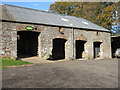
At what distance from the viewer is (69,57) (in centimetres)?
1319

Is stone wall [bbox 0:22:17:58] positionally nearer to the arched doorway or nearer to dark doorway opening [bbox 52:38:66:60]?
dark doorway opening [bbox 52:38:66:60]

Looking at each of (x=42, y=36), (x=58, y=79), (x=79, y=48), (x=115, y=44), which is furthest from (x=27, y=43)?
(x=115, y=44)

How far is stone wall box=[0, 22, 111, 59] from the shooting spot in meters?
9.73

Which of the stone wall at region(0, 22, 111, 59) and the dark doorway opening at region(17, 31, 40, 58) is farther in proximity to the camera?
the dark doorway opening at region(17, 31, 40, 58)

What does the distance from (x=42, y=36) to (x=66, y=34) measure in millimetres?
2797

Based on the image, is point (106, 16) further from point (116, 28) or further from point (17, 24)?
point (17, 24)

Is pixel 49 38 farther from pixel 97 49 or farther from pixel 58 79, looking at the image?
pixel 97 49

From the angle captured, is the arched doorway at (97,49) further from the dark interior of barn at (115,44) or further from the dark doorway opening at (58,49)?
the dark doorway opening at (58,49)

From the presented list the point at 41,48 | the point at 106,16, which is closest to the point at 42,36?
the point at 41,48

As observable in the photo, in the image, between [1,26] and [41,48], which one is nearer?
[1,26]

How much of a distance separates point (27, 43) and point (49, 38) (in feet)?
11.2

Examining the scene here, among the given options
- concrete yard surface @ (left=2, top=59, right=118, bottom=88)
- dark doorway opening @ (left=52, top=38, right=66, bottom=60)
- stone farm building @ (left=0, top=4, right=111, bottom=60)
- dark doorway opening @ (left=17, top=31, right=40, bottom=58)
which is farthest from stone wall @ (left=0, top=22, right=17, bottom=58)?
dark doorway opening @ (left=52, top=38, right=66, bottom=60)

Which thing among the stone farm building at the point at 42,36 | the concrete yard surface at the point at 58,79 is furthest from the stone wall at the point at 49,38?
the concrete yard surface at the point at 58,79

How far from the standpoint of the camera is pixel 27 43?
14047 mm
